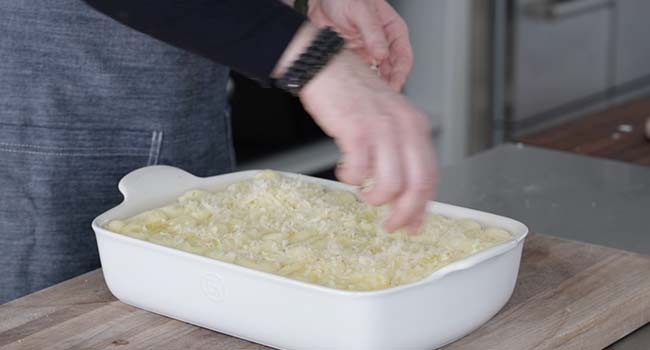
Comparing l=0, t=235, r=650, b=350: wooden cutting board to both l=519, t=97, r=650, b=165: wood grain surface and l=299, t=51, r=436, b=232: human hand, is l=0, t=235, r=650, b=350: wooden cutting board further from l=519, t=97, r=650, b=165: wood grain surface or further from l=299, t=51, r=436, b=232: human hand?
l=519, t=97, r=650, b=165: wood grain surface

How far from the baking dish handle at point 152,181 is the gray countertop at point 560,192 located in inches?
15.4

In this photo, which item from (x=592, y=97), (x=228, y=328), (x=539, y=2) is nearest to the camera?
(x=228, y=328)

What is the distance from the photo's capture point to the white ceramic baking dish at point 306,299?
0.94 metres

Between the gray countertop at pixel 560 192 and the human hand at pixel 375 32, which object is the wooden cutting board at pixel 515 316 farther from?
the human hand at pixel 375 32

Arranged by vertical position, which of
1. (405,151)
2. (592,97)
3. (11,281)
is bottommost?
(592,97)

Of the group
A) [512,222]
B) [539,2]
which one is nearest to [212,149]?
[512,222]

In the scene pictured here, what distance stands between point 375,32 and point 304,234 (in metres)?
0.30

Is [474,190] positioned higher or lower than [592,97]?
higher

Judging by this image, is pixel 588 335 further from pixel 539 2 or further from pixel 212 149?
pixel 539 2

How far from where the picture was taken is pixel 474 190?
1.55m

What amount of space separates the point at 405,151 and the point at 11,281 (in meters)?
0.78

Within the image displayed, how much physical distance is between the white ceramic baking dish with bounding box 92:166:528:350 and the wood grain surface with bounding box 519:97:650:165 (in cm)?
69

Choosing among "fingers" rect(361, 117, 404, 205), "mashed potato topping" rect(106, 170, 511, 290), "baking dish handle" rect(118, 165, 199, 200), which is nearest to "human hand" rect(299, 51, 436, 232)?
"fingers" rect(361, 117, 404, 205)

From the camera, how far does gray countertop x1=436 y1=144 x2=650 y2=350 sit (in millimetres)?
1397
